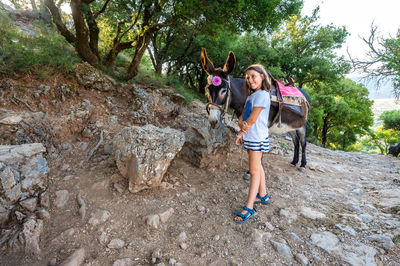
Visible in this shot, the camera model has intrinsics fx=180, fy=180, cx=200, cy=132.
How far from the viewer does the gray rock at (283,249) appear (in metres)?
2.17

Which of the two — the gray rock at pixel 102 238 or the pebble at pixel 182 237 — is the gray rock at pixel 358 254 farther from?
the gray rock at pixel 102 238

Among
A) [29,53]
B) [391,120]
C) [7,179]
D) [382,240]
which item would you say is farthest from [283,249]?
[391,120]

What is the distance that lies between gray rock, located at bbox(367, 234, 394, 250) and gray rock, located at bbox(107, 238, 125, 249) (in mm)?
3229

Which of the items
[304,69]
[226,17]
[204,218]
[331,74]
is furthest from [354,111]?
[204,218]

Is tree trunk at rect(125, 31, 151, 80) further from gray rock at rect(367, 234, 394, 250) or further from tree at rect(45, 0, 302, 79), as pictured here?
gray rock at rect(367, 234, 394, 250)

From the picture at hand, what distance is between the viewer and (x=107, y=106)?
5.11 meters

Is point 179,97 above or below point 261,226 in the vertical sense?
above

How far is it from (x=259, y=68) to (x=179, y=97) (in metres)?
4.85

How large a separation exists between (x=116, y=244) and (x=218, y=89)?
283 cm

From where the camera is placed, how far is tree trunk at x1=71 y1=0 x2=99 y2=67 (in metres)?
5.03

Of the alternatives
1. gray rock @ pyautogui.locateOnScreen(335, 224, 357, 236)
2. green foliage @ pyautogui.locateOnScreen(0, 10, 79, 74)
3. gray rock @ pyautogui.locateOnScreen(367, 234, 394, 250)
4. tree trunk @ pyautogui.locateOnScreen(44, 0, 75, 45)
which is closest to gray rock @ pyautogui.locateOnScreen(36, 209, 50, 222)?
green foliage @ pyautogui.locateOnScreen(0, 10, 79, 74)

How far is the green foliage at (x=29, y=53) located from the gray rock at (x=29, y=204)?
3237 millimetres

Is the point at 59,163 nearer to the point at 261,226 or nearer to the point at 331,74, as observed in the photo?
the point at 261,226

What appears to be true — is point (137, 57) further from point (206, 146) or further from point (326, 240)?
point (326, 240)
